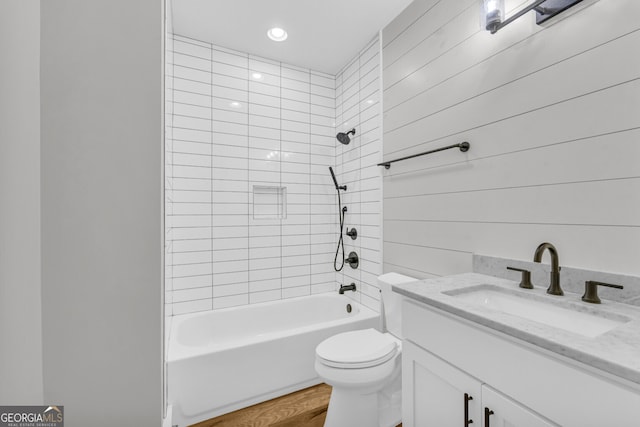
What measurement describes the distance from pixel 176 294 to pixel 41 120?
1791 mm

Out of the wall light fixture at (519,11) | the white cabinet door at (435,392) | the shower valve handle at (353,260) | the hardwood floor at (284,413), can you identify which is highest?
the wall light fixture at (519,11)

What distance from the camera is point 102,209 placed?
2.31ft

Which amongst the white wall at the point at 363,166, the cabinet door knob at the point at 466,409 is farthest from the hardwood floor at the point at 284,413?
the cabinet door knob at the point at 466,409

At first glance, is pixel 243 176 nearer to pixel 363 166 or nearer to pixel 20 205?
pixel 363 166

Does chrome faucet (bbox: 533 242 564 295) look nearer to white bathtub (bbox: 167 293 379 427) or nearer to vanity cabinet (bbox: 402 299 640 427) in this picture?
vanity cabinet (bbox: 402 299 640 427)

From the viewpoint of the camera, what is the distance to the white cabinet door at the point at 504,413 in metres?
0.68

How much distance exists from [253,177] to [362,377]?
1.78 m

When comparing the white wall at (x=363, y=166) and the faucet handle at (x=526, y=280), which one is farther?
the white wall at (x=363, y=166)

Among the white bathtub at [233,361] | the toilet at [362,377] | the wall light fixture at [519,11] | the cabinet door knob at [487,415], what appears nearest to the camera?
the cabinet door knob at [487,415]

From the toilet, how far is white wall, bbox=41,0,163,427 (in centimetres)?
81

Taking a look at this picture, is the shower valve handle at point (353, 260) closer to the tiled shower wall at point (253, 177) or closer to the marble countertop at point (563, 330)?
the tiled shower wall at point (253, 177)

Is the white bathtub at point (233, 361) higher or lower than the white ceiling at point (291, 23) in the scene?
lower

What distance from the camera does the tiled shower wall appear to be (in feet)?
7.12

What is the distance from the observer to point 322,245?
271cm
